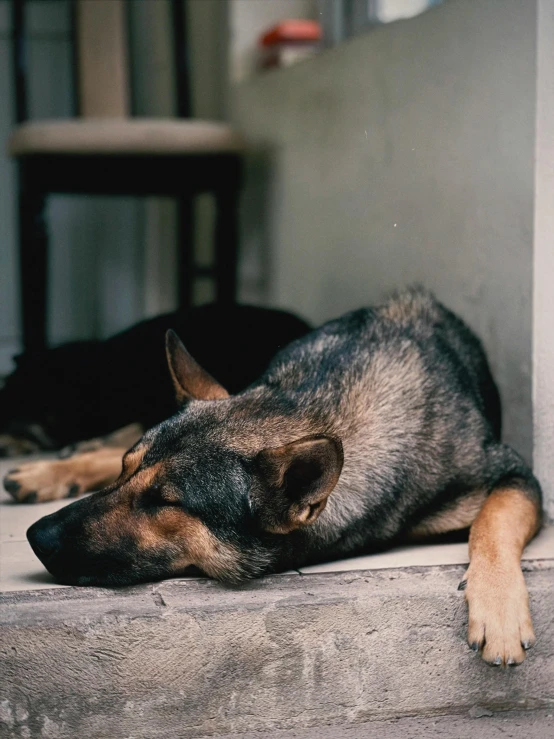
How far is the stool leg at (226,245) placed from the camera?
4617 millimetres

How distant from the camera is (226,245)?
4715 mm

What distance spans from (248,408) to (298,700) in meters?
0.62

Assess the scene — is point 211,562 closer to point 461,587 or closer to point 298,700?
point 298,700

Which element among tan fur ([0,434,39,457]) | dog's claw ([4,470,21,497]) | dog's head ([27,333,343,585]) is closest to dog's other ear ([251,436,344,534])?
dog's head ([27,333,343,585])

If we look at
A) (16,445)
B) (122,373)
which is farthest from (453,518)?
(16,445)

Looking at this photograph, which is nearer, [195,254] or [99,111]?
[99,111]

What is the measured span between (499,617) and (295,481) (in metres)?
0.50

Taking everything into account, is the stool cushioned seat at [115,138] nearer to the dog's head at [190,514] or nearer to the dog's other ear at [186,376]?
the dog's other ear at [186,376]

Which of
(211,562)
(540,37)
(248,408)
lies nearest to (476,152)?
(540,37)

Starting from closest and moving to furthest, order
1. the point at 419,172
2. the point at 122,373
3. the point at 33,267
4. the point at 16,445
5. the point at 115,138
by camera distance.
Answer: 1. the point at 419,172
2. the point at 122,373
3. the point at 16,445
4. the point at 115,138
5. the point at 33,267

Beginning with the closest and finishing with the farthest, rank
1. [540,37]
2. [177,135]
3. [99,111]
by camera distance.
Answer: [540,37], [177,135], [99,111]

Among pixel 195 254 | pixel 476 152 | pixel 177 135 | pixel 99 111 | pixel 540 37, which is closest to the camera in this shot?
pixel 540 37

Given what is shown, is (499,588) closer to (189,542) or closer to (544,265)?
(189,542)

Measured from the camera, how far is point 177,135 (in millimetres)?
4238
